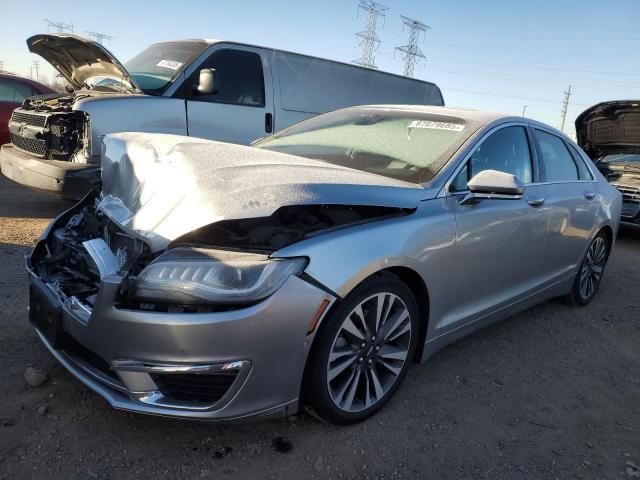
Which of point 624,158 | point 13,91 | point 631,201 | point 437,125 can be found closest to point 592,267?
point 437,125

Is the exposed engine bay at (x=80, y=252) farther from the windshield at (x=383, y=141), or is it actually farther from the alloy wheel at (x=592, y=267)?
the alloy wheel at (x=592, y=267)

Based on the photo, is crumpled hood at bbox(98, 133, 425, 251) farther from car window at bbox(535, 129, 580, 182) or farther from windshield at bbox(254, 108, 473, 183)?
car window at bbox(535, 129, 580, 182)

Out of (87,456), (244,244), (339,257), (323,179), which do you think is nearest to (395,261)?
(339,257)

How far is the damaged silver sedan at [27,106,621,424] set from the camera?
199 centimetres

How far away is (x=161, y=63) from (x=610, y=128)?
694 centimetres

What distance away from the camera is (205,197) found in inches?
85.2

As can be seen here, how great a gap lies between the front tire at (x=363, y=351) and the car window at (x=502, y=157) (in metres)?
0.78

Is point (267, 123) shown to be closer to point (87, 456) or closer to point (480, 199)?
point (480, 199)

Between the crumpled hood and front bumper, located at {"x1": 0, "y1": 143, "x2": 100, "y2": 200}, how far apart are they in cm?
223

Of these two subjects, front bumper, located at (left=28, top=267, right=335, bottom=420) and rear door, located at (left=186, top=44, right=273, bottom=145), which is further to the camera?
rear door, located at (left=186, top=44, right=273, bottom=145)

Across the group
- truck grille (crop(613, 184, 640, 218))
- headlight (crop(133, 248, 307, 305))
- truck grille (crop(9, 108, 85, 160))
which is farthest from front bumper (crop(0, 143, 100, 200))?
truck grille (crop(613, 184, 640, 218))

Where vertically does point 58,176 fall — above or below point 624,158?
below

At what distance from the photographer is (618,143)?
28.1 ft

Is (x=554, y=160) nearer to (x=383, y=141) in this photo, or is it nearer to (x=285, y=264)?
(x=383, y=141)
